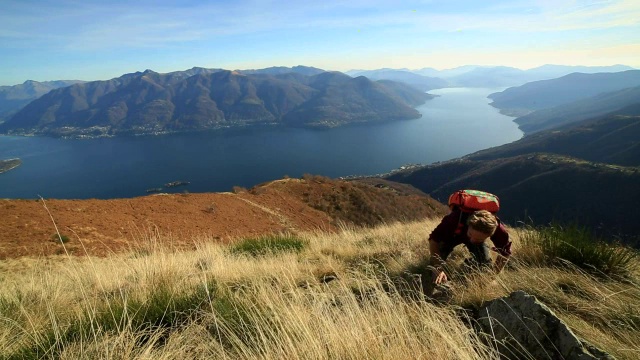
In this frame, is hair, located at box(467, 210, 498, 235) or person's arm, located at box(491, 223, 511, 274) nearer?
hair, located at box(467, 210, 498, 235)

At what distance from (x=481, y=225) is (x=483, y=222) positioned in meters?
0.04

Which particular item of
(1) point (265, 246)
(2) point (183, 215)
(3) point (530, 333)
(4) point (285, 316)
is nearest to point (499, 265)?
(3) point (530, 333)

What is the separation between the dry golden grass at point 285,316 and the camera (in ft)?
6.66

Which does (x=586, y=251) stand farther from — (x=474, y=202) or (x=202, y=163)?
(x=202, y=163)

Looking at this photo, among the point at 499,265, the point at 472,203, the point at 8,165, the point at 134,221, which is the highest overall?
the point at 472,203

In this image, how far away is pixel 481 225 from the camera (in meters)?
3.60

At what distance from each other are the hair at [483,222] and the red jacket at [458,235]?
10.6 inches

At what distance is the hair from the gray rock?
1183mm

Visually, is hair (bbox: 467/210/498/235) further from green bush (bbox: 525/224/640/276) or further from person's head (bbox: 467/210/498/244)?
green bush (bbox: 525/224/640/276)

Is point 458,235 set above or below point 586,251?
above

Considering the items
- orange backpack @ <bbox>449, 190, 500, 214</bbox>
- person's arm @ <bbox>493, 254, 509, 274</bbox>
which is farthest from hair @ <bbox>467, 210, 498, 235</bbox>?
person's arm @ <bbox>493, 254, 509, 274</bbox>

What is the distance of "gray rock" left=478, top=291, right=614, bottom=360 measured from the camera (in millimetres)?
1984

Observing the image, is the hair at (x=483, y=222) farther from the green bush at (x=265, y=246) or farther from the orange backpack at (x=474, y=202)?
the green bush at (x=265, y=246)

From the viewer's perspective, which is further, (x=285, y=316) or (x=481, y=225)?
(x=481, y=225)
